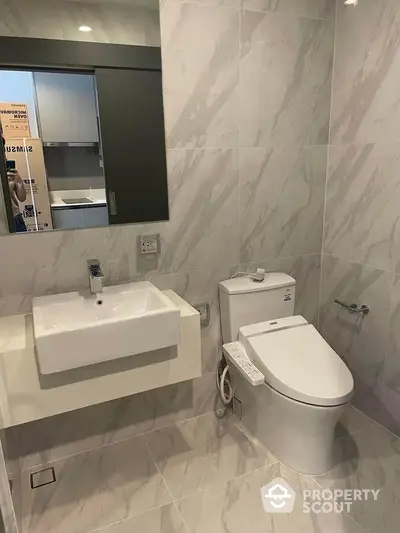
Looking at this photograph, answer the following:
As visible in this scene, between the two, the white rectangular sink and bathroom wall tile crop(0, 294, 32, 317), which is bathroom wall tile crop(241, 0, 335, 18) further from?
bathroom wall tile crop(0, 294, 32, 317)

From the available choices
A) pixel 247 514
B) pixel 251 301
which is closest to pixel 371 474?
pixel 247 514

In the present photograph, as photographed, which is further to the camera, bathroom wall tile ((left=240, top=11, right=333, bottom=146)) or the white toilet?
bathroom wall tile ((left=240, top=11, right=333, bottom=146))

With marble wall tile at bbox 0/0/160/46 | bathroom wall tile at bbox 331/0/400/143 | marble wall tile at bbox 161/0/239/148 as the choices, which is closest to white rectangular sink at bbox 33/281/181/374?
marble wall tile at bbox 161/0/239/148

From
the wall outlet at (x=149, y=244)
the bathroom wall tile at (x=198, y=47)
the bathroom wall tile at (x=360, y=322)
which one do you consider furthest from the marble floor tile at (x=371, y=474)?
the bathroom wall tile at (x=198, y=47)

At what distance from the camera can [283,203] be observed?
2.13 meters

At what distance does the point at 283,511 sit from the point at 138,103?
181cm

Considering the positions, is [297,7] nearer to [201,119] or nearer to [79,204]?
[201,119]

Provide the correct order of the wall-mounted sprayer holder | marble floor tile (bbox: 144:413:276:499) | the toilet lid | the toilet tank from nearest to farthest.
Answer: the toilet lid, marble floor tile (bbox: 144:413:276:499), the toilet tank, the wall-mounted sprayer holder

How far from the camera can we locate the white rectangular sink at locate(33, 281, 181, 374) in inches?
52.9

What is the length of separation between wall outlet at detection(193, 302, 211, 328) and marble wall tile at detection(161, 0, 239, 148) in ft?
2.58

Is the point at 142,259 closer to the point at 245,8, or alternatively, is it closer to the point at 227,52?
the point at 227,52

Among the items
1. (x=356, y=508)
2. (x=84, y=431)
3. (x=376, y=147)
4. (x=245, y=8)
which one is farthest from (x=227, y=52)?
(x=356, y=508)

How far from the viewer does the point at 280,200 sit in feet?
6.96

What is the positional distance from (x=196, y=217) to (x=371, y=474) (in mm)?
1409
